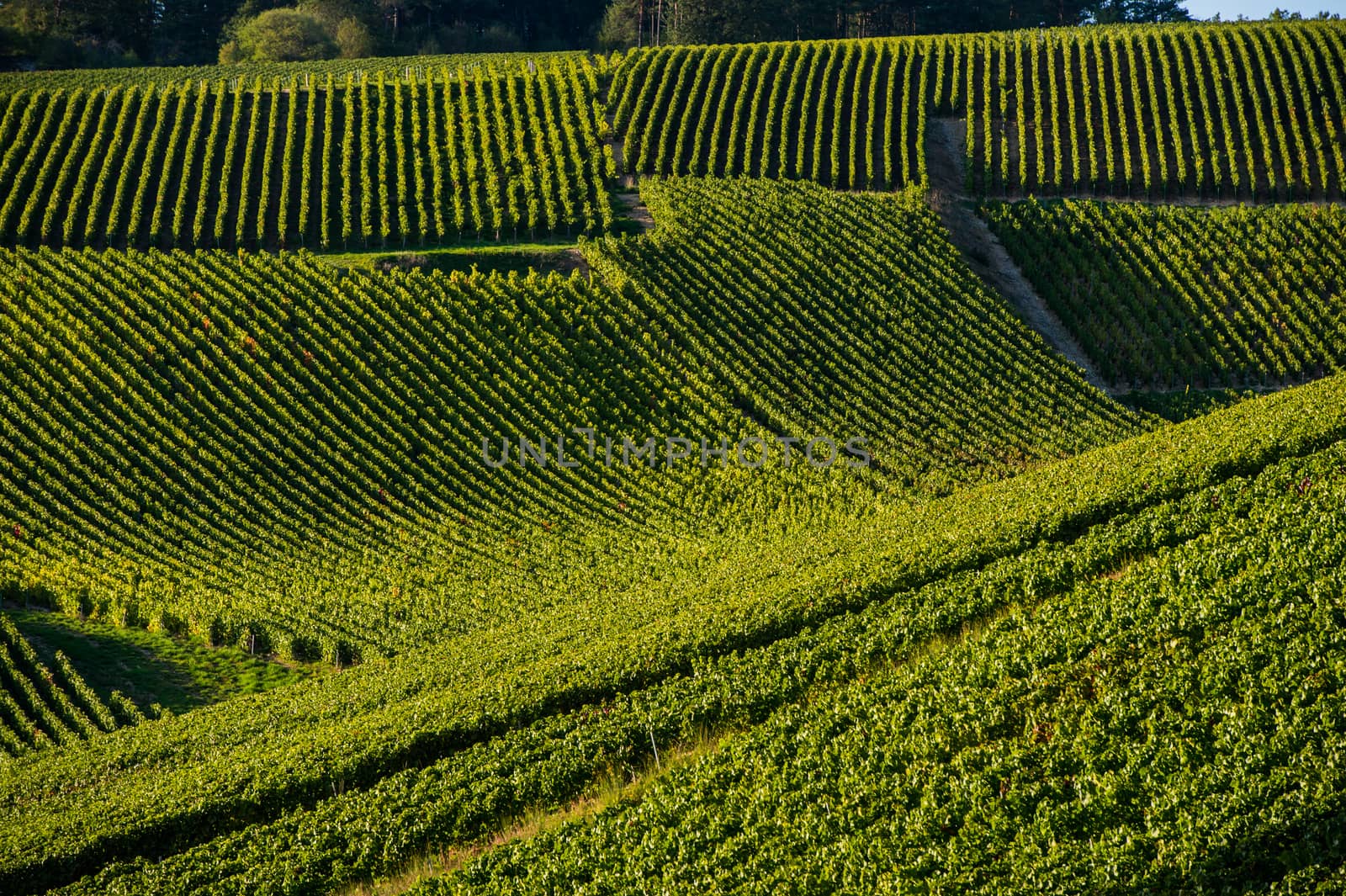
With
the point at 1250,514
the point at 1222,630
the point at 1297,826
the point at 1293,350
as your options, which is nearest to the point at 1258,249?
the point at 1293,350

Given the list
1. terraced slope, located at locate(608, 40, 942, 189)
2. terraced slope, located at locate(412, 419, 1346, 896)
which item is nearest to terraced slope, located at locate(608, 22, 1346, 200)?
terraced slope, located at locate(608, 40, 942, 189)

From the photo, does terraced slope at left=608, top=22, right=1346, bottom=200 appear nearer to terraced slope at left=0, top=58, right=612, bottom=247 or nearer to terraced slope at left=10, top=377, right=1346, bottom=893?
terraced slope at left=0, top=58, right=612, bottom=247

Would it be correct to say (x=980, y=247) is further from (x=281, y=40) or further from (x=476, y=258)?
(x=281, y=40)

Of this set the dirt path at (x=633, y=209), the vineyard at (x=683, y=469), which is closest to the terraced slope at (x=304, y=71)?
the vineyard at (x=683, y=469)

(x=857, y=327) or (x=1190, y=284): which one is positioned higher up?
(x=1190, y=284)

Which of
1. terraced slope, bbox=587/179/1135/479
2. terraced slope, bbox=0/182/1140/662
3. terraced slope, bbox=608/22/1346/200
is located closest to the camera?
terraced slope, bbox=0/182/1140/662

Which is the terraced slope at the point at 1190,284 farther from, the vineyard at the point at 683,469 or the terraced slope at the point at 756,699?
the terraced slope at the point at 756,699

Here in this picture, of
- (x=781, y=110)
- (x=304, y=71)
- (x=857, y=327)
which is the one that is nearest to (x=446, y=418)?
(x=857, y=327)
